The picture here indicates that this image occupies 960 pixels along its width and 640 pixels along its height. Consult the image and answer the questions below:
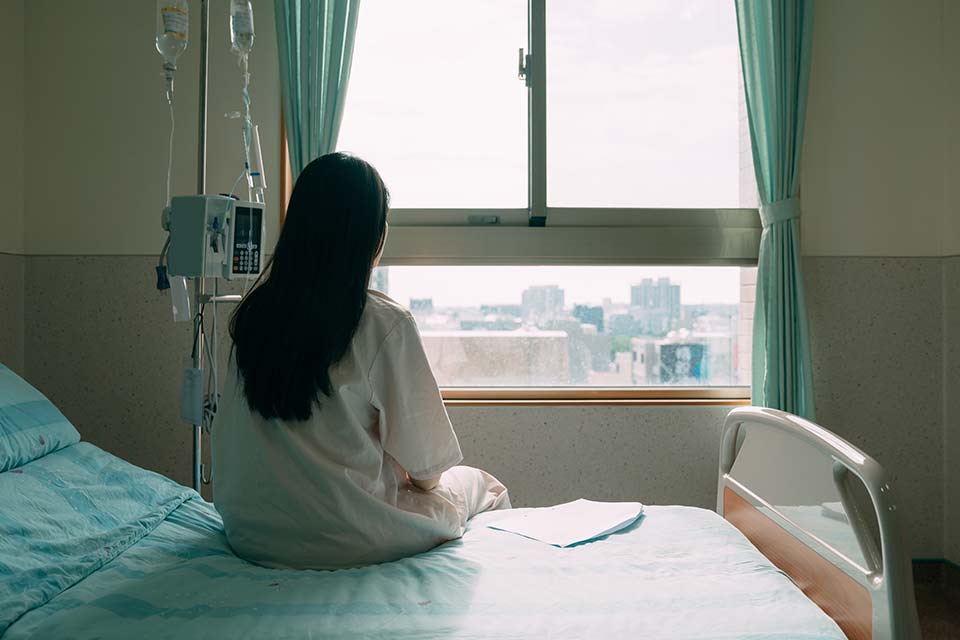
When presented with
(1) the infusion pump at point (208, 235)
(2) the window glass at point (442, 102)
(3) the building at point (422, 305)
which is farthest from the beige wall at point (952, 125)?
(1) the infusion pump at point (208, 235)

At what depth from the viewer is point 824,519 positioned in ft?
4.37

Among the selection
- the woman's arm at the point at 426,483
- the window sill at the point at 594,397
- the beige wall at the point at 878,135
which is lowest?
the woman's arm at the point at 426,483

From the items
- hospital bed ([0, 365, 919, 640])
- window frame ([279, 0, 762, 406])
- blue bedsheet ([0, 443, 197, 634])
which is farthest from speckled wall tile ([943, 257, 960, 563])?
blue bedsheet ([0, 443, 197, 634])

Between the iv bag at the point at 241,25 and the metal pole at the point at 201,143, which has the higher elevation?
the iv bag at the point at 241,25

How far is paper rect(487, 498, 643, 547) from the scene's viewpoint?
1.56 m

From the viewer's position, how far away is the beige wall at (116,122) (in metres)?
2.59

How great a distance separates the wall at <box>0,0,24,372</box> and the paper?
6.24 feet

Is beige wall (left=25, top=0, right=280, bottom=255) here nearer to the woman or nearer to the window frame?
the window frame

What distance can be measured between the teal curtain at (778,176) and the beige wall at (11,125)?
2.47 m

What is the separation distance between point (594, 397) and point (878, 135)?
136cm

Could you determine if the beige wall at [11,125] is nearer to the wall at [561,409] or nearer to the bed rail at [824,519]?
the wall at [561,409]

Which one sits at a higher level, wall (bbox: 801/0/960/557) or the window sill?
wall (bbox: 801/0/960/557)

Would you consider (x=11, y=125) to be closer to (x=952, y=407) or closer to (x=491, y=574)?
(x=491, y=574)

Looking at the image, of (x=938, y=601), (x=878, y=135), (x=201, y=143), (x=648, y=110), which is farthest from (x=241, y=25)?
(x=938, y=601)
